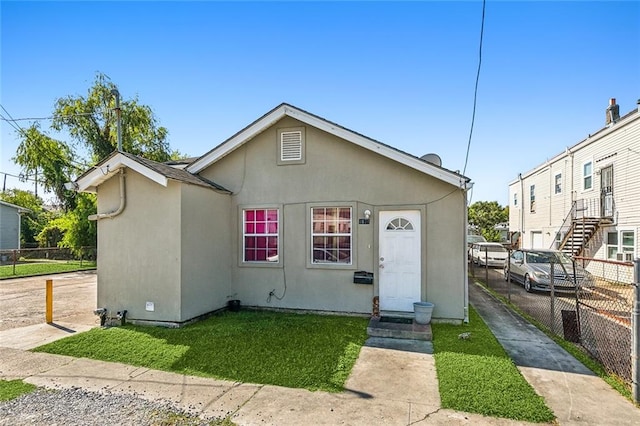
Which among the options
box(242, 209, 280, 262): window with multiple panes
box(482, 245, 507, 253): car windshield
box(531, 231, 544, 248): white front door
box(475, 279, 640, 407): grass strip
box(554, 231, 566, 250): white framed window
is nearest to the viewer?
box(475, 279, 640, 407): grass strip

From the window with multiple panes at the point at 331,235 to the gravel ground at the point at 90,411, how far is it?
195 inches

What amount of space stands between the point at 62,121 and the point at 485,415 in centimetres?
3027

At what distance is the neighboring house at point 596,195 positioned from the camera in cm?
1314

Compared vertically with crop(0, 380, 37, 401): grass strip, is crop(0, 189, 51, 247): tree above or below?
above

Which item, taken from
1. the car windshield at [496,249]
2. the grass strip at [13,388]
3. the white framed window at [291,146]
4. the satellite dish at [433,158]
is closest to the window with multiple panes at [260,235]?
the white framed window at [291,146]

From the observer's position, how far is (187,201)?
7.48 metres

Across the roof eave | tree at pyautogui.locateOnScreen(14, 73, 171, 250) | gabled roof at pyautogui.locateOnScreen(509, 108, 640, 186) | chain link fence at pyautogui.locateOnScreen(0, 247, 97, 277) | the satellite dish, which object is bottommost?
chain link fence at pyautogui.locateOnScreen(0, 247, 97, 277)

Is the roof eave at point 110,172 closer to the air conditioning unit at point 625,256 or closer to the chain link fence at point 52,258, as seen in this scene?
the chain link fence at point 52,258

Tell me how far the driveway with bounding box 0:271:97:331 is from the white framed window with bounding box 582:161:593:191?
20.5 metres

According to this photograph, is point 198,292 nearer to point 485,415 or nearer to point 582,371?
point 485,415

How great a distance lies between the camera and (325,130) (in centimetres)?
816

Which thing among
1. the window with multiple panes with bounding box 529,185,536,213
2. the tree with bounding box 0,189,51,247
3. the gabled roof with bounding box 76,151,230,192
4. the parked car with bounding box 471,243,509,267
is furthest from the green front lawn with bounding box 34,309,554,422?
the tree with bounding box 0,189,51,247

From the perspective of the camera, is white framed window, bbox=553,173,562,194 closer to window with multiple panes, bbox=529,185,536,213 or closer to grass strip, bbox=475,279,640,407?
window with multiple panes, bbox=529,185,536,213

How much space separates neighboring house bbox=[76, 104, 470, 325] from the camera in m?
7.42
